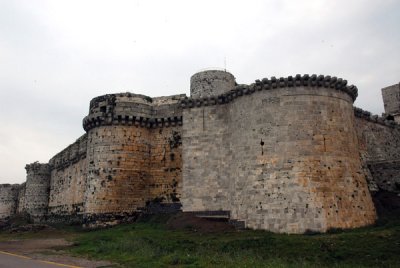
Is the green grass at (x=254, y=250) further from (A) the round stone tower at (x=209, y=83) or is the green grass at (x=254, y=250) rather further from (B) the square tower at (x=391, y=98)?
(B) the square tower at (x=391, y=98)

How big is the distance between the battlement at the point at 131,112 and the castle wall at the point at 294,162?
21.7ft

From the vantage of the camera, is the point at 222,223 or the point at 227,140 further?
the point at 227,140

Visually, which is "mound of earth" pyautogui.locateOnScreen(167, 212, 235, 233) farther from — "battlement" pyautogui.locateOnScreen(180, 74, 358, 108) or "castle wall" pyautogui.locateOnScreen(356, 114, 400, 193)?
"castle wall" pyautogui.locateOnScreen(356, 114, 400, 193)

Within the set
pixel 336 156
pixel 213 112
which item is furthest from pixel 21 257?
pixel 336 156

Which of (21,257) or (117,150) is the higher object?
(117,150)

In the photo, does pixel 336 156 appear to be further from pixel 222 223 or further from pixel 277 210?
pixel 222 223

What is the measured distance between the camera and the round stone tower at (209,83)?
2492 centimetres

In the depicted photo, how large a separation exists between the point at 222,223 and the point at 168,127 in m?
9.23

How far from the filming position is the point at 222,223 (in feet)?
63.6

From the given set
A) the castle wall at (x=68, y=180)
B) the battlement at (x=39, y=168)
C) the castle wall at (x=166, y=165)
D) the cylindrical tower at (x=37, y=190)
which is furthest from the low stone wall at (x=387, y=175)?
the battlement at (x=39, y=168)

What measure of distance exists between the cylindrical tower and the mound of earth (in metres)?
24.6

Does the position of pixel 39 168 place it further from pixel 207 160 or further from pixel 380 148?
pixel 380 148

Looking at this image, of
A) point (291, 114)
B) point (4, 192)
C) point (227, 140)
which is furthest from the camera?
point (4, 192)

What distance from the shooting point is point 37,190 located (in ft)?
136
